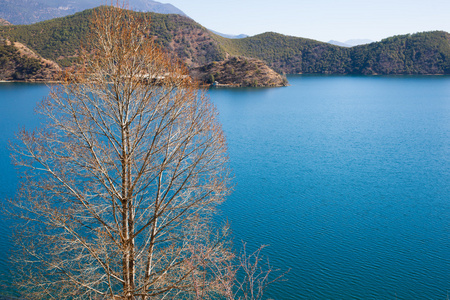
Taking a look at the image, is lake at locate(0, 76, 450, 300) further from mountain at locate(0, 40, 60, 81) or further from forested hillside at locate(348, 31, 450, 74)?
forested hillside at locate(348, 31, 450, 74)

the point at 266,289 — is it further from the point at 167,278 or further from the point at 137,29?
the point at 137,29

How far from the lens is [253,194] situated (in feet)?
81.8

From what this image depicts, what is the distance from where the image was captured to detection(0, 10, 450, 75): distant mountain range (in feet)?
384

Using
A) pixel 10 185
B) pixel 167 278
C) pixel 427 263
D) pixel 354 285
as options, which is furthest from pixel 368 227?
pixel 10 185

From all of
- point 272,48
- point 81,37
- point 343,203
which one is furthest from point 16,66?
point 272,48

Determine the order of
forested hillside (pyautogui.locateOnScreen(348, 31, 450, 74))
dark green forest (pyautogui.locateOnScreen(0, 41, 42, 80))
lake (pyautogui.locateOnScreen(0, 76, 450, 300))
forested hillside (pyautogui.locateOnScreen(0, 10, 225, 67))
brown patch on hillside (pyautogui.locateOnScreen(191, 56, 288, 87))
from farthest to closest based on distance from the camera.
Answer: forested hillside (pyautogui.locateOnScreen(348, 31, 450, 74)) < forested hillside (pyautogui.locateOnScreen(0, 10, 225, 67)) < brown patch on hillside (pyautogui.locateOnScreen(191, 56, 288, 87)) < dark green forest (pyautogui.locateOnScreen(0, 41, 42, 80)) < lake (pyautogui.locateOnScreen(0, 76, 450, 300))

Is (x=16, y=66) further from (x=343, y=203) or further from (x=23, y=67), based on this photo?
(x=343, y=203)

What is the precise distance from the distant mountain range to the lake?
8283 centimetres

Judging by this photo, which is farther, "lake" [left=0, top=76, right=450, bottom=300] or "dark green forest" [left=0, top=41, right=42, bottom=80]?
"dark green forest" [left=0, top=41, right=42, bottom=80]

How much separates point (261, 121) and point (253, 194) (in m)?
27.6

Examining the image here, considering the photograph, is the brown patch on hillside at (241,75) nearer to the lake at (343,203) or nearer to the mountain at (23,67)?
the mountain at (23,67)

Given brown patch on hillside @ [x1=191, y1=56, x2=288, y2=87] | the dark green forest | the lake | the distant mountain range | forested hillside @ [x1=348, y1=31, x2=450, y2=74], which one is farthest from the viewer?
forested hillside @ [x1=348, y1=31, x2=450, y2=74]

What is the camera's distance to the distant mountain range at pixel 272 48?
11694 cm

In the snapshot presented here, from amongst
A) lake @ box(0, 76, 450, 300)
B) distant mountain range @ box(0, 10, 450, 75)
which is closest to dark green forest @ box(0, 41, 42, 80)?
distant mountain range @ box(0, 10, 450, 75)
